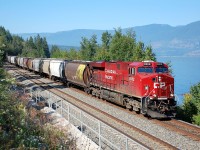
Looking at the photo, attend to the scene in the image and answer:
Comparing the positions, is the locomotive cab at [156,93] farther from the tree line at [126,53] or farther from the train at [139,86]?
the tree line at [126,53]

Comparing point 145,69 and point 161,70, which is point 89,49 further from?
point 145,69

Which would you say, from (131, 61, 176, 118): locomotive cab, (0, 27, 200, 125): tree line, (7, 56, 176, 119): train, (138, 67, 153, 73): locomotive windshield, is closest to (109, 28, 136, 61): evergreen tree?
(0, 27, 200, 125): tree line

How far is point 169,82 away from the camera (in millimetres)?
20953

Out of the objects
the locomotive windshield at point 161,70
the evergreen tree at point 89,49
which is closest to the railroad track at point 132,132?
the locomotive windshield at point 161,70

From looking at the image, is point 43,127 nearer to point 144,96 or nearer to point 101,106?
point 144,96

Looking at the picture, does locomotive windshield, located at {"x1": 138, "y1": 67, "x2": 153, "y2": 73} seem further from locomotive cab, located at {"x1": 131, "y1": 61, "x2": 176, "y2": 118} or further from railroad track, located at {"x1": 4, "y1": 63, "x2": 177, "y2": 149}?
railroad track, located at {"x1": 4, "y1": 63, "x2": 177, "y2": 149}

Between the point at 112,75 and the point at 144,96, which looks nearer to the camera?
the point at 144,96

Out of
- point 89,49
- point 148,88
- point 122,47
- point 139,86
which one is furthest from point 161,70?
point 89,49

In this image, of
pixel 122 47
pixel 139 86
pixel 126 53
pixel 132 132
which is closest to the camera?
pixel 132 132

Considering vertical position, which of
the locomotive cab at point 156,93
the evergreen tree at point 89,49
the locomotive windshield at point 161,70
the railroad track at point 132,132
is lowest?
the railroad track at point 132,132

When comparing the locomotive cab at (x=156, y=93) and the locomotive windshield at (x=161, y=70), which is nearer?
the locomotive cab at (x=156, y=93)

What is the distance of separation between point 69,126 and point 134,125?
12.9 feet

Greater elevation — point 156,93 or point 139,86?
point 139,86

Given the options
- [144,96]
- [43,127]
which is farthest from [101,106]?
[43,127]
